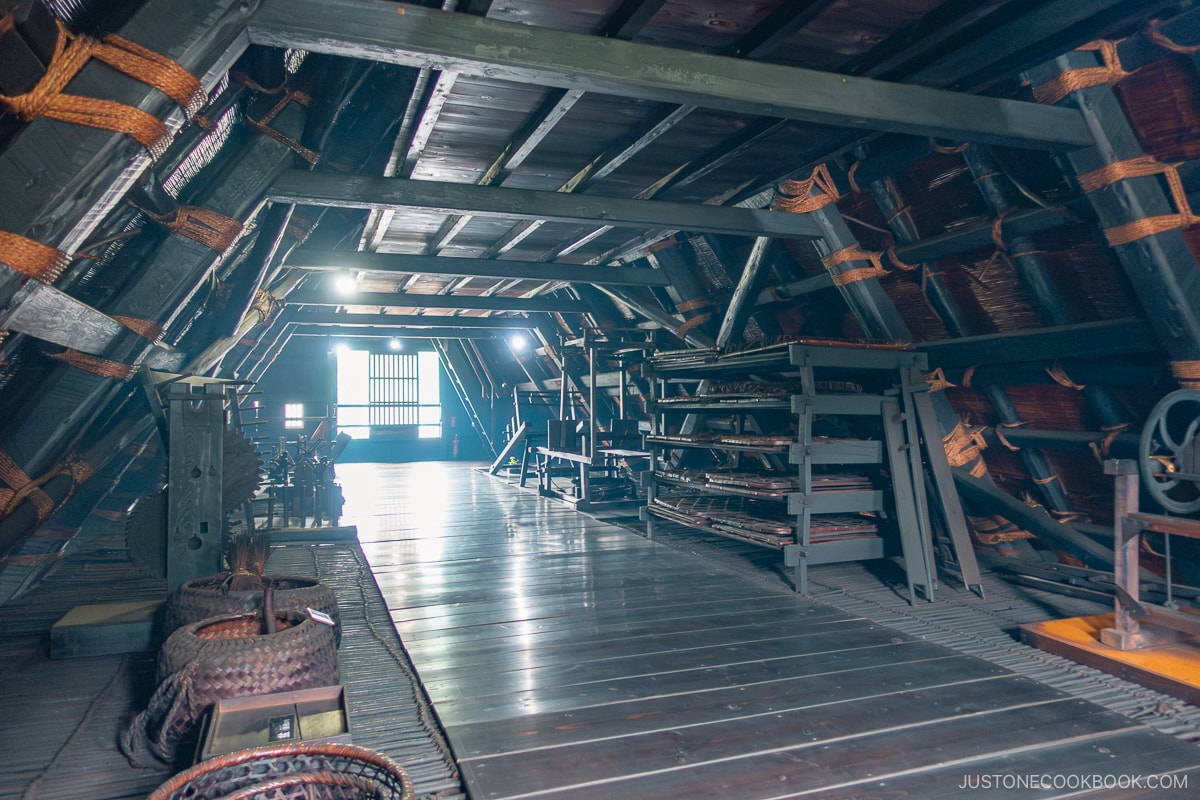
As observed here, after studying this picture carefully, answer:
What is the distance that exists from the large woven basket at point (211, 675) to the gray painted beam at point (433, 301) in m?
6.87

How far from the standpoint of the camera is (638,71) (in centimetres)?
276

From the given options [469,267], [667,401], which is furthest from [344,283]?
[667,401]

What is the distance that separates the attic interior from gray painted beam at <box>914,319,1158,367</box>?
0.03m

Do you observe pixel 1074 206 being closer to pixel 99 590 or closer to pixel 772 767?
pixel 772 767

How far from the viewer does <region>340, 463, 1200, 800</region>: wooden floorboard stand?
231 centimetres

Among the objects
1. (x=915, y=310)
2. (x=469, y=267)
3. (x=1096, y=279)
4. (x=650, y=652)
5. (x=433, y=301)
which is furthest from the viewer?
(x=433, y=301)

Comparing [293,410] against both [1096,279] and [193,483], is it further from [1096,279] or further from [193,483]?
[1096,279]

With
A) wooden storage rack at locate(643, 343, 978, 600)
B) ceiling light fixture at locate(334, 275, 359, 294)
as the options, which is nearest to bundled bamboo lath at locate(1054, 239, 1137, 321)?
wooden storage rack at locate(643, 343, 978, 600)

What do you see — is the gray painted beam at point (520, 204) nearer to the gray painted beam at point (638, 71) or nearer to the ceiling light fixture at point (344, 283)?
the gray painted beam at point (638, 71)

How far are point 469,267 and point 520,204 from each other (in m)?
2.52

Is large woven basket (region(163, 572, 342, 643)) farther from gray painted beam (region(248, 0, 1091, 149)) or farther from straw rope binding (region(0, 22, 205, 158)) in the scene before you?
gray painted beam (region(248, 0, 1091, 149))

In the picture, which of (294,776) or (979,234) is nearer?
(294,776)

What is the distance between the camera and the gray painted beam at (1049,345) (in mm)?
3963

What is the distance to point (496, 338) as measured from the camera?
13.9 m
